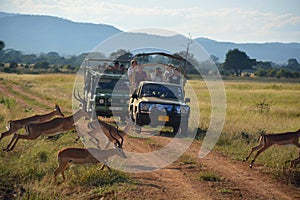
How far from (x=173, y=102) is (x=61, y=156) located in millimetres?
5652

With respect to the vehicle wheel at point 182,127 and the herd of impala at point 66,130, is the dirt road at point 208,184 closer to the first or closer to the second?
the herd of impala at point 66,130

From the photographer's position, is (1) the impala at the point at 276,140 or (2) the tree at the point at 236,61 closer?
(1) the impala at the point at 276,140

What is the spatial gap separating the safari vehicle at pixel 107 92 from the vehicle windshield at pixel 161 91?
6.60 feet

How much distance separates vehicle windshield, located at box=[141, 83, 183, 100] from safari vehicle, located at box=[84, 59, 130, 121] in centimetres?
201

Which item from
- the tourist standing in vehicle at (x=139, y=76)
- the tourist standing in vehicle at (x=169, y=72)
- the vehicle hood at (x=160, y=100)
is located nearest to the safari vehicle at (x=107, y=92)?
the tourist standing in vehicle at (x=139, y=76)

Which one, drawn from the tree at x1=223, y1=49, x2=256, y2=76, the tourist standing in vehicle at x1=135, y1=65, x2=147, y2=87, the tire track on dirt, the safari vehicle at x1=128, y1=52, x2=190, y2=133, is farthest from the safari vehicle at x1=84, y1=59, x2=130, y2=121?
the tree at x1=223, y1=49, x2=256, y2=76

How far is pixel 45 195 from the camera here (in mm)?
7039

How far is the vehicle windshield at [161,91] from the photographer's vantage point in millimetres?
13789

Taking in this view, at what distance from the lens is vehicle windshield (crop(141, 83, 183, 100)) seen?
13.8 m

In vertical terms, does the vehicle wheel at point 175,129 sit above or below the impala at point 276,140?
below

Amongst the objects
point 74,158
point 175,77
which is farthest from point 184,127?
point 74,158

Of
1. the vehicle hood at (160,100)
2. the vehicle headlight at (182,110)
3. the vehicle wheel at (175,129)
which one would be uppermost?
the vehicle hood at (160,100)

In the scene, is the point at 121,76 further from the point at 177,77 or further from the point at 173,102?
the point at 173,102

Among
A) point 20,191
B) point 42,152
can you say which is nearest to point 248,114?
point 42,152
